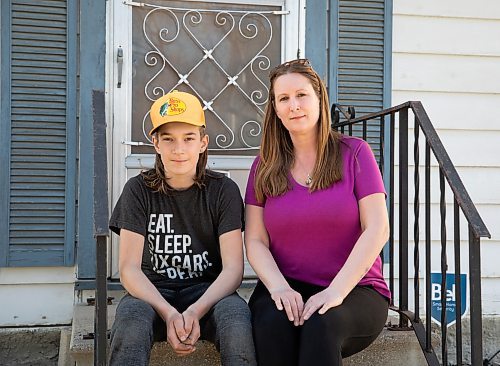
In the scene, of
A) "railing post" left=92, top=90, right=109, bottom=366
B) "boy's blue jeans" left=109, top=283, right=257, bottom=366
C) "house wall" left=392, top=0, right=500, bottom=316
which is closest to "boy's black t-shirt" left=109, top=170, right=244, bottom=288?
"boy's blue jeans" left=109, top=283, right=257, bottom=366

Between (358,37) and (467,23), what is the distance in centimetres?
62

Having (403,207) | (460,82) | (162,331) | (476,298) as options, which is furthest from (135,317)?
(460,82)

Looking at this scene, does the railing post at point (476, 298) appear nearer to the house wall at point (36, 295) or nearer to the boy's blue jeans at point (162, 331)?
the boy's blue jeans at point (162, 331)

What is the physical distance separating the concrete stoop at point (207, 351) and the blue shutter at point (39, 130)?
41 cm

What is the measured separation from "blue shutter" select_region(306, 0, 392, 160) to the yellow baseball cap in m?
1.22

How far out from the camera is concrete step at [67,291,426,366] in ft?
8.23

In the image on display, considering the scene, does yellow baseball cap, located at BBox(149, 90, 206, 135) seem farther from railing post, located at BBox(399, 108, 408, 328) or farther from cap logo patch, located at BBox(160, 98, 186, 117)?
railing post, located at BBox(399, 108, 408, 328)

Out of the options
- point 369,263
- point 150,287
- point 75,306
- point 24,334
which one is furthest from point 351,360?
point 24,334

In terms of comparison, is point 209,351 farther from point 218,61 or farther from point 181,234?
point 218,61

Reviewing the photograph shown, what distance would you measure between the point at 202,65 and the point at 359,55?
0.83 meters

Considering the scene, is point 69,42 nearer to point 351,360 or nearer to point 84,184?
point 84,184

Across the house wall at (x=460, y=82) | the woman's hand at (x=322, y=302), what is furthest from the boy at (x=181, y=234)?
the house wall at (x=460, y=82)

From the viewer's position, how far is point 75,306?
314cm

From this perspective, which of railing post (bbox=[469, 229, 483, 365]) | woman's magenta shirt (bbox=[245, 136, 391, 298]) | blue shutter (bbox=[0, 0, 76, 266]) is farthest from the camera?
blue shutter (bbox=[0, 0, 76, 266])
